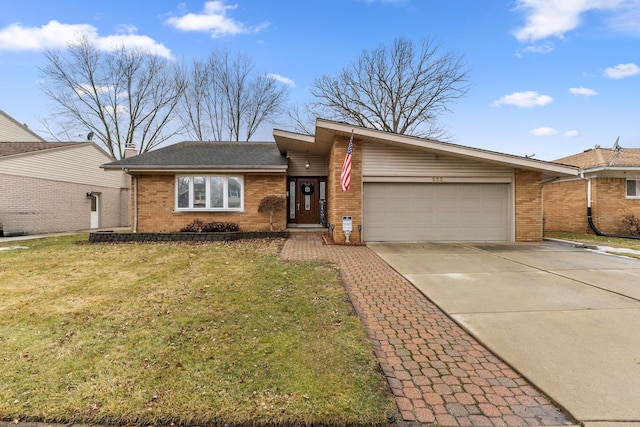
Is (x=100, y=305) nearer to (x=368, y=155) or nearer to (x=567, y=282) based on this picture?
Result: (x=567, y=282)

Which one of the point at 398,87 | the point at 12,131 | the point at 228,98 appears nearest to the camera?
the point at 12,131

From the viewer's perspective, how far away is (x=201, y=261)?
730 cm

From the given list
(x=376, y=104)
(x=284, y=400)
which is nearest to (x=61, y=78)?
(x=376, y=104)

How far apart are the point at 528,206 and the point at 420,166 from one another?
157 inches

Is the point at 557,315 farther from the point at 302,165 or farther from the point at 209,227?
the point at 302,165

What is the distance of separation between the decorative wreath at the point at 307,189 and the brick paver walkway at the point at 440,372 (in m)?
9.20

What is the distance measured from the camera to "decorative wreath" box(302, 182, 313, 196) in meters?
13.6

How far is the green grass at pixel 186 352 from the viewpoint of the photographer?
219cm

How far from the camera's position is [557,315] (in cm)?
386

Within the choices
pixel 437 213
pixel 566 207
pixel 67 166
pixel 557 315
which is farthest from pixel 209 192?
pixel 566 207

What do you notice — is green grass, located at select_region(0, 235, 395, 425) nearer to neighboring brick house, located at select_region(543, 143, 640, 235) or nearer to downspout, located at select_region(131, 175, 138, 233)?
downspout, located at select_region(131, 175, 138, 233)

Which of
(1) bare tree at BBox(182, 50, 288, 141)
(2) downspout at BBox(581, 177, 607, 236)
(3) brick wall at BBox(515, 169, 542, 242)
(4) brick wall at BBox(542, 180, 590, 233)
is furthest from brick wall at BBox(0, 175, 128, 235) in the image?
(2) downspout at BBox(581, 177, 607, 236)

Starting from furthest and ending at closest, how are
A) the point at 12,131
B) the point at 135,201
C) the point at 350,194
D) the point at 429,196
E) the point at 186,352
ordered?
1. the point at 12,131
2. the point at 135,201
3. the point at 429,196
4. the point at 350,194
5. the point at 186,352

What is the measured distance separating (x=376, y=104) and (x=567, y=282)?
2021 centimetres
